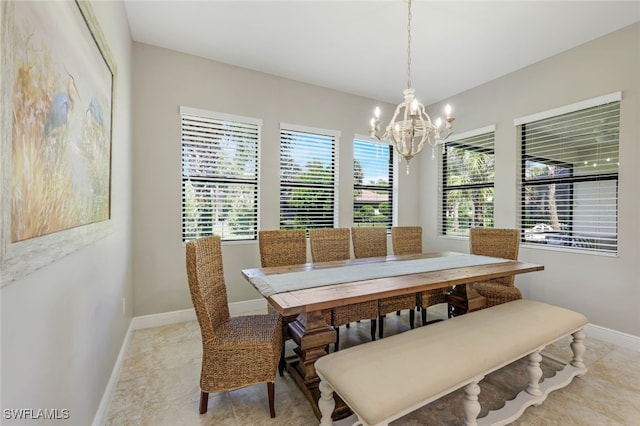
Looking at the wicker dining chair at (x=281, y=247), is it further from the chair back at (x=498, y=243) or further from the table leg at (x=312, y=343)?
the chair back at (x=498, y=243)

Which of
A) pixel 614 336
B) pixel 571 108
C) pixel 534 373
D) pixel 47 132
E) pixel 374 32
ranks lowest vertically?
pixel 614 336

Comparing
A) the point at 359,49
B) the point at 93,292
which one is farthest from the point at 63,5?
the point at 359,49

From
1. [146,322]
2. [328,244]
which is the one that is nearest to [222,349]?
[328,244]

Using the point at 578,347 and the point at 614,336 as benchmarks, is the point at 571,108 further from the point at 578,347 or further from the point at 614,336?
the point at 578,347

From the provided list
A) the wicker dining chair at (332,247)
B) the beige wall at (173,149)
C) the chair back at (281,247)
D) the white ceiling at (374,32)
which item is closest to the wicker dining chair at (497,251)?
the wicker dining chair at (332,247)

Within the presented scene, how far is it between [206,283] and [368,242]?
76.8 inches

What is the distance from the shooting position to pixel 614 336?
2719 mm

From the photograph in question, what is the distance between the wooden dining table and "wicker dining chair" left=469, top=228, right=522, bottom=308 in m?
0.38

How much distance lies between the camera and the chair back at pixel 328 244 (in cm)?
289

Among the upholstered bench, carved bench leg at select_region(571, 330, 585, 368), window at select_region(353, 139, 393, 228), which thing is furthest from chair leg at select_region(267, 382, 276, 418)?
window at select_region(353, 139, 393, 228)

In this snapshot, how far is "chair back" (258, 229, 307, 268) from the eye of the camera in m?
2.64

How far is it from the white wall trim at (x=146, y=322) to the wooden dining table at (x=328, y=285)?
1.14m

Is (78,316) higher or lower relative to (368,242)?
lower

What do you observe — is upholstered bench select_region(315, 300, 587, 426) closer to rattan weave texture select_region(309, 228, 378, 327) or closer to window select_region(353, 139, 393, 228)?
rattan weave texture select_region(309, 228, 378, 327)
